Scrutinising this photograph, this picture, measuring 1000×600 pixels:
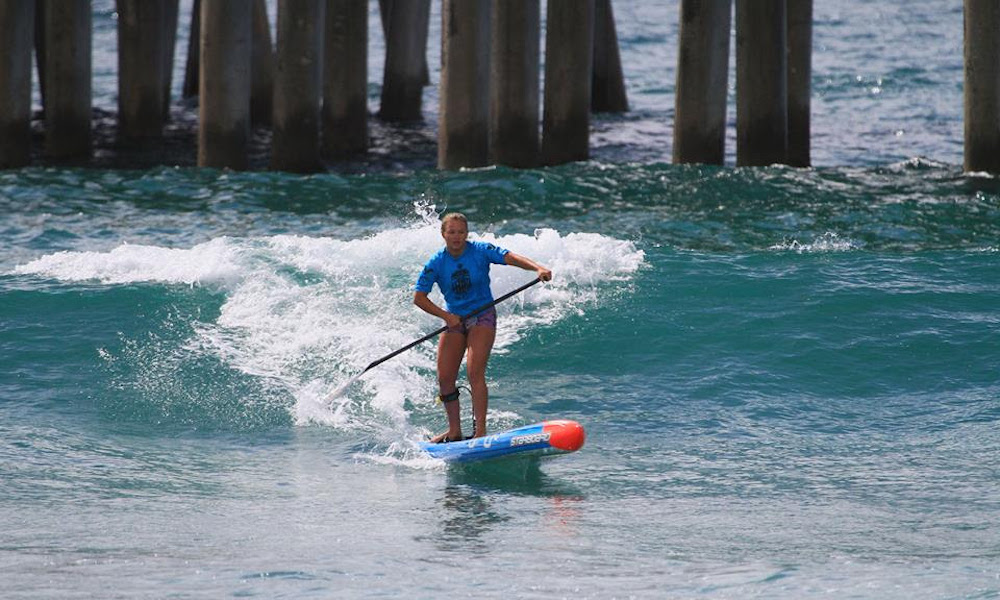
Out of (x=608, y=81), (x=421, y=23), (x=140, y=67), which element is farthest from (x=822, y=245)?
(x=140, y=67)

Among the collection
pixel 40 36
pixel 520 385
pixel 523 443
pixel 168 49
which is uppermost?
pixel 40 36

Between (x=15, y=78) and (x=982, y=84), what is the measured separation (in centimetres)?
1119

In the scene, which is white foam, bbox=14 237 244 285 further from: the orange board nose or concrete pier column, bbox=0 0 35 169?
the orange board nose

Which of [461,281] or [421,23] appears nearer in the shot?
[461,281]

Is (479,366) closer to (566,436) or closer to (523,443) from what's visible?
(523,443)

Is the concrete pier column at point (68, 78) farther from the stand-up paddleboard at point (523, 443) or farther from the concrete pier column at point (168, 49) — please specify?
the stand-up paddleboard at point (523, 443)

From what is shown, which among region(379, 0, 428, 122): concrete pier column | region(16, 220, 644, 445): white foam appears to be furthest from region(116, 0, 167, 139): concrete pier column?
region(16, 220, 644, 445): white foam

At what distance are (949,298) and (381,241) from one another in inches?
208

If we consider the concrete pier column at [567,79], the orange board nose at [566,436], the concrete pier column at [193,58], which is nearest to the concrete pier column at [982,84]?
the concrete pier column at [567,79]

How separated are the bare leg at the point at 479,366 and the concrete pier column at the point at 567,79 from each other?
890 cm

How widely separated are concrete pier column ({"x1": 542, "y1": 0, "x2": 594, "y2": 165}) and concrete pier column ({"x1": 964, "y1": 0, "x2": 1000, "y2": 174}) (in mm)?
4425

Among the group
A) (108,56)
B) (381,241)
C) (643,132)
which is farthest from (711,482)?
(108,56)

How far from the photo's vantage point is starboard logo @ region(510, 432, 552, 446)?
8.91m

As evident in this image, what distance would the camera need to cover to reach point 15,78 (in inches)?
702
